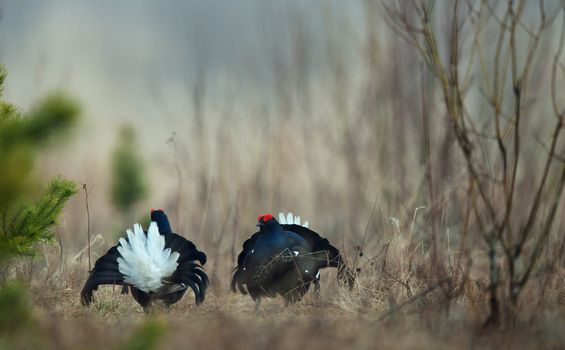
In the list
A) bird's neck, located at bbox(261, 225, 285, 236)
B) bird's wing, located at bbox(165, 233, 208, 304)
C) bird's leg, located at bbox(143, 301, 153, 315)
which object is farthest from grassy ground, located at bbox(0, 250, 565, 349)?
bird's neck, located at bbox(261, 225, 285, 236)

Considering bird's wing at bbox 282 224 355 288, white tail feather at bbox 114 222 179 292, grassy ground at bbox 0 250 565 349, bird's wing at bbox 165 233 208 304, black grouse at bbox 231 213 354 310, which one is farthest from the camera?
bird's wing at bbox 282 224 355 288

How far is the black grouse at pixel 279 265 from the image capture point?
4.54 meters

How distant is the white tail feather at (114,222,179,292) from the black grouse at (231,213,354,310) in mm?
511

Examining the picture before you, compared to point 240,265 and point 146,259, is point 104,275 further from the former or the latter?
point 240,265

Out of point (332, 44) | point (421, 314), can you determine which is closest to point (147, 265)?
point (421, 314)

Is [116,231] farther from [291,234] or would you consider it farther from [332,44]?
[291,234]

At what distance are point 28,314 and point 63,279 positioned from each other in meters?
2.11

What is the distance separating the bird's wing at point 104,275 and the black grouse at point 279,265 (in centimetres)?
71

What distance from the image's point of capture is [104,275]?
170 inches

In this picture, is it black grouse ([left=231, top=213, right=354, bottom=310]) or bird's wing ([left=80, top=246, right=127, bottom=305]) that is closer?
bird's wing ([left=80, top=246, right=127, bottom=305])

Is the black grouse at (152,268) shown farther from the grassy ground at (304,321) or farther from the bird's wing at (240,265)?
the bird's wing at (240,265)

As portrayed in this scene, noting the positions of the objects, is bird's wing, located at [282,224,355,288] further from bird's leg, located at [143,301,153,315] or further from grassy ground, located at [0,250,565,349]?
bird's leg, located at [143,301,153,315]

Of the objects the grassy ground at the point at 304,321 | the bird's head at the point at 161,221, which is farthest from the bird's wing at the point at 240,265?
the bird's head at the point at 161,221

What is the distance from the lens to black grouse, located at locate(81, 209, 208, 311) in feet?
13.7
